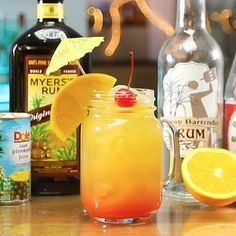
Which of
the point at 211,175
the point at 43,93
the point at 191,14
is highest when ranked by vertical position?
the point at 191,14

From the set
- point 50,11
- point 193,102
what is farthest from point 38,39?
point 193,102

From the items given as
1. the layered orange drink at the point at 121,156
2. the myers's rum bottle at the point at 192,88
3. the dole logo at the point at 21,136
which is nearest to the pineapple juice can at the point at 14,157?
the dole logo at the point at 21,136

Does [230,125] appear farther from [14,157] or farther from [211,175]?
[14,157]

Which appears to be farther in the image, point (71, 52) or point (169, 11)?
point (169, 11)

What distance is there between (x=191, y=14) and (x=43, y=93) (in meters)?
0.28

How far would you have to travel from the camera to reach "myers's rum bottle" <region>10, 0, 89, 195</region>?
1.09 meters

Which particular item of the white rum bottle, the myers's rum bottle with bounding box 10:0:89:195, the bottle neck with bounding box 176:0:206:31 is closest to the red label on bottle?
the white rum bottle

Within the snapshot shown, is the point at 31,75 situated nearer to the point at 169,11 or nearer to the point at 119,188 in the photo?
the point at 119,188

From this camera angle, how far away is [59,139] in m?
1.10

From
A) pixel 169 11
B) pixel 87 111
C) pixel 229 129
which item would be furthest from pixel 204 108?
pixel 169 11

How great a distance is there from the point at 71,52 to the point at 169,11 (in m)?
3.64

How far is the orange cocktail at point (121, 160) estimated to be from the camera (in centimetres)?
92

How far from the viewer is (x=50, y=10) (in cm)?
112

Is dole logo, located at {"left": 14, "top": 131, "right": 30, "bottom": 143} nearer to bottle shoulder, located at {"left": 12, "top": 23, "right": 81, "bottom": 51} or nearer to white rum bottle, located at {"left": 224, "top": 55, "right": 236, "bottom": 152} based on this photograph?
bottle shoulder, located at {"left": 12, "top": 23, "right": 81, "bottom": 51}
